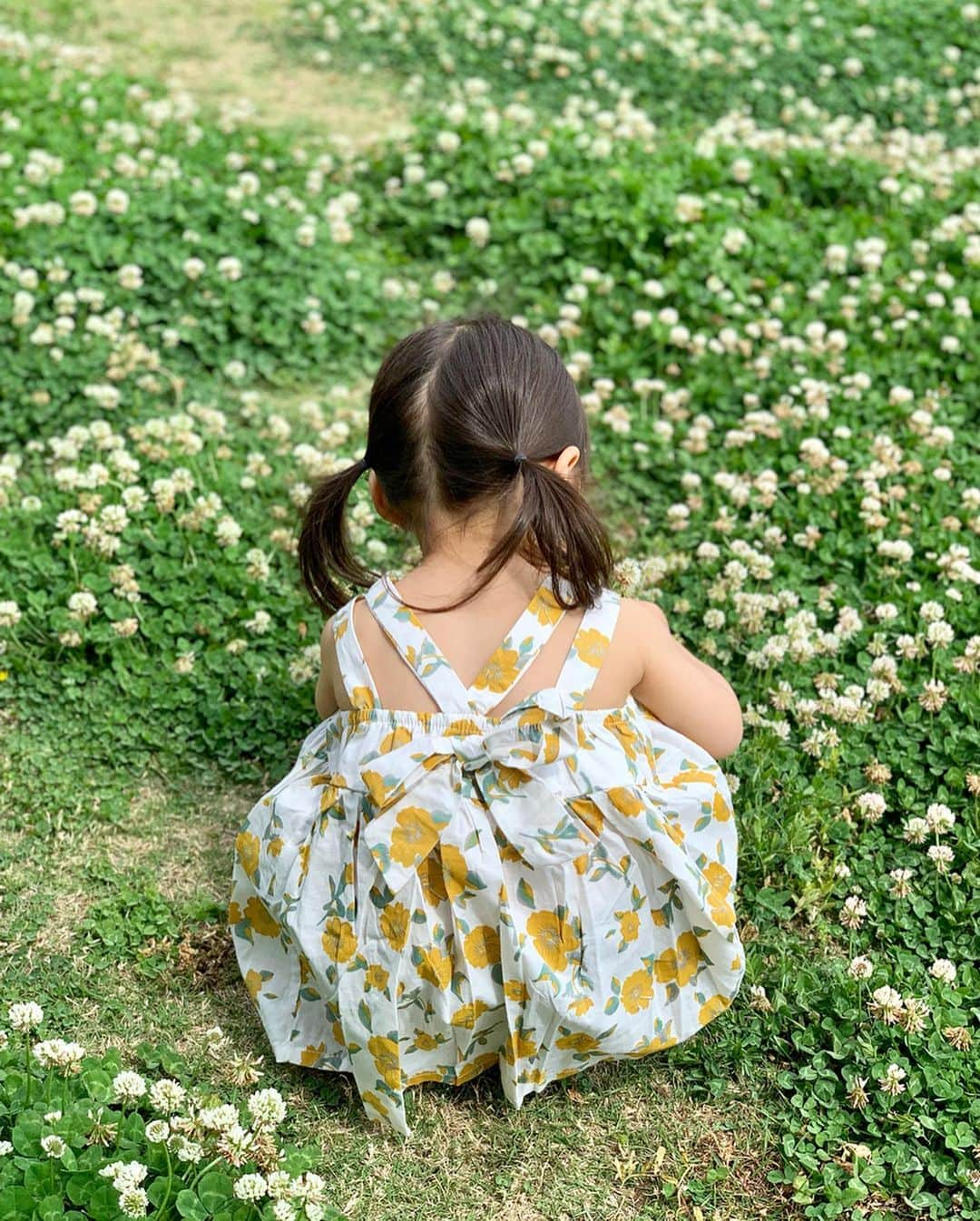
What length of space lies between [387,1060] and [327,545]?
1.19m

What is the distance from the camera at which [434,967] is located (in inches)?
113

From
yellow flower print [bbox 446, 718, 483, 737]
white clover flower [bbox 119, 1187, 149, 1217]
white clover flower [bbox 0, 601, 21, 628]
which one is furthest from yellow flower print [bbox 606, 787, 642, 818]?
white clover flower [bbox 0, 601, 21, 628]

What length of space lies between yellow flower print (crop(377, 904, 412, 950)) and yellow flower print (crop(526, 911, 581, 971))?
247 millimetres

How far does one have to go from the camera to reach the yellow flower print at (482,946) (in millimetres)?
2887

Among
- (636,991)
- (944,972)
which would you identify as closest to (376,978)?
(636,991)

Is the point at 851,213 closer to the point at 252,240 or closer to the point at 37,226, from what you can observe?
the point at 252,240

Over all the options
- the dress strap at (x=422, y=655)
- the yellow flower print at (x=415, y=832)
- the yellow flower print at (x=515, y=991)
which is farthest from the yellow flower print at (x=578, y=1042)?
the dress strap at (x=422, y=655)

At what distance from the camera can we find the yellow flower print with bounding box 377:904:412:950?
2.85 metres

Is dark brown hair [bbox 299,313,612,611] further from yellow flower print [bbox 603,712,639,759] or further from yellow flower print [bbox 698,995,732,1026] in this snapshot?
yellow flower print [bbox 698,995,732,1026]

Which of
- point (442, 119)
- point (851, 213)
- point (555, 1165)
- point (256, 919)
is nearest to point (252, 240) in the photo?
point (442, 119)

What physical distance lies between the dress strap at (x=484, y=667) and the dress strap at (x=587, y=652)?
63mm

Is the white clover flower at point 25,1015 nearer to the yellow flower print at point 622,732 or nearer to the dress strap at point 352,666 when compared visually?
the dress strap at point 352,666

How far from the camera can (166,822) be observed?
3775 millimetres

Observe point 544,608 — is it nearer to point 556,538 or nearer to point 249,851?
point 556,538
